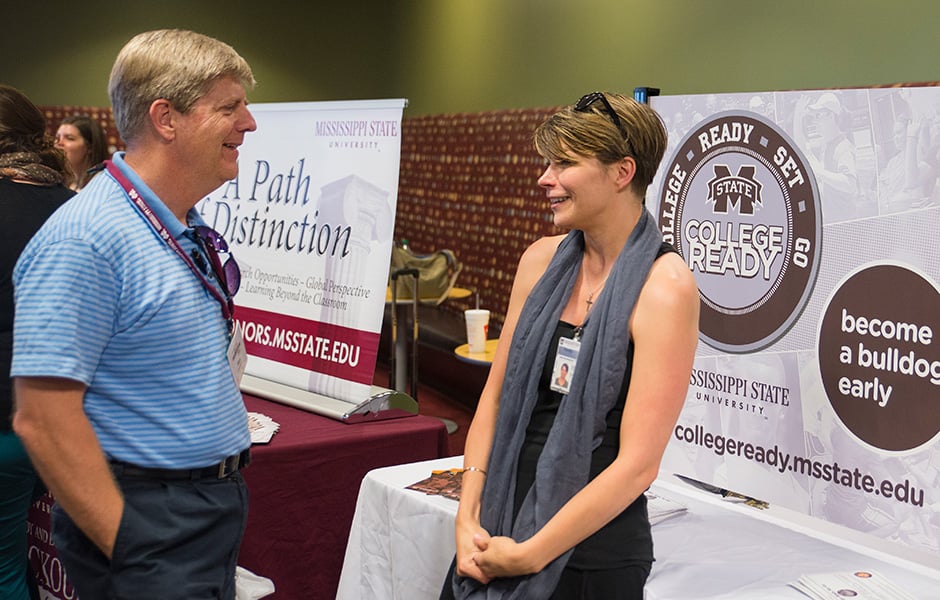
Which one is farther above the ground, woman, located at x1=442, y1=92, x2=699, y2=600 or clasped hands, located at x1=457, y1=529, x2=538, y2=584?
woman, located at x1=442, y1=92, x2=699, y2=600

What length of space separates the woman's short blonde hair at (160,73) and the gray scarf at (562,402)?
683mm

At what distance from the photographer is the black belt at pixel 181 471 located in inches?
55.3

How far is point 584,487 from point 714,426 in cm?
52

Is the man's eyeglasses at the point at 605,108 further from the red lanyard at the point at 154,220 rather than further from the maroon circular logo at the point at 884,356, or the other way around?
the red lanyard at the point at 154,220

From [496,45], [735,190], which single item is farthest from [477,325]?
[735,190]

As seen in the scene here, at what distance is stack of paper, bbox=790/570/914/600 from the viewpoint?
64.6 inches

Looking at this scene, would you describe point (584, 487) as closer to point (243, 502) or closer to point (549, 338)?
point (549, 338)

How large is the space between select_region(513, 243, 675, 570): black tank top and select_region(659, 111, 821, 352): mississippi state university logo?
30 cm

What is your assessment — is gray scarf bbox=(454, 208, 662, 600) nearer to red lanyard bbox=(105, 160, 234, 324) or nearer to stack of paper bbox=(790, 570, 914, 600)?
stack of paper bbox=(790, 570, 914, 600)

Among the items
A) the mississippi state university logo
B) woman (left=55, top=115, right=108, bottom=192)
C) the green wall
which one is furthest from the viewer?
woman (left=55, top=115, right=108, bottom=192)

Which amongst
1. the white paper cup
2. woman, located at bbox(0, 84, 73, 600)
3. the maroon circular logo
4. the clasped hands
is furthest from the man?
the white paper cup

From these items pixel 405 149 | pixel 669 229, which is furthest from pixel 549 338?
pixel 405 149

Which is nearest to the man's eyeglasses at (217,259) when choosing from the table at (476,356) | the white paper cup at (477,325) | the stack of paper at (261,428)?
the stack of paper at (261,428)

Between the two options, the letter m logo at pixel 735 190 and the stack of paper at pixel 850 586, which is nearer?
the stack of paper at pixel 850 586
